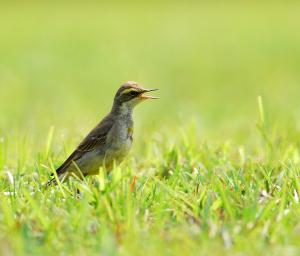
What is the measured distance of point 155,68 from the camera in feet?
57.8

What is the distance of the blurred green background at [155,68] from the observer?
11.3 metres

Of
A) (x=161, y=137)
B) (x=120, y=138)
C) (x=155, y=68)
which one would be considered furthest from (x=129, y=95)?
(x=155, y=68)

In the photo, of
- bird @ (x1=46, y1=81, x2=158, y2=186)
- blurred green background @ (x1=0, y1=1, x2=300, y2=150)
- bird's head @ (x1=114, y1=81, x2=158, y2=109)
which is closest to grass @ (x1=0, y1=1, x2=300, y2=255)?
blurred green background @ (x1=0, y1=1, x2=300, y2=150)

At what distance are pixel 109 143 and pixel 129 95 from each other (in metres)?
0.54

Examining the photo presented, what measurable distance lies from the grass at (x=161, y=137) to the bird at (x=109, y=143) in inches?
6.9

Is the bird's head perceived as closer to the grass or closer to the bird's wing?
the bird's wing

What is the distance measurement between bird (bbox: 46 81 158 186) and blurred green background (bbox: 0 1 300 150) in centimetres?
175

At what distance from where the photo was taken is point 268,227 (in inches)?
194

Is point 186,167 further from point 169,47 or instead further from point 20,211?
point 169,47

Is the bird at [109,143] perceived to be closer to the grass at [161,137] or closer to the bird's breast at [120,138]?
the bird's breast at [120,138]

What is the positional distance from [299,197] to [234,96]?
8453mm

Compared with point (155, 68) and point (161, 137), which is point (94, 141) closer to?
point (161, 137)

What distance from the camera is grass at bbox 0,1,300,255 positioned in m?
4.84

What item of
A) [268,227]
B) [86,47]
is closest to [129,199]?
[268,227]
